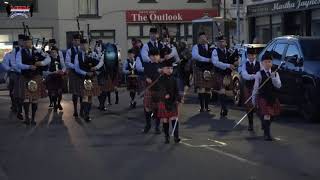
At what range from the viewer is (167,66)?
40.2 feet

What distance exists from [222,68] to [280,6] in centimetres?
1701

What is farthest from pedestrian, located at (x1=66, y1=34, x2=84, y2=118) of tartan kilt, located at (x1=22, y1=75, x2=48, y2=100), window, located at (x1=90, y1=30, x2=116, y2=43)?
window, located at (x1=90, y1=30, x2=116, y2=43)

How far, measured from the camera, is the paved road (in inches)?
361

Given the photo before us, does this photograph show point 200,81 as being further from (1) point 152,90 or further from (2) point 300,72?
(1) point 152,90

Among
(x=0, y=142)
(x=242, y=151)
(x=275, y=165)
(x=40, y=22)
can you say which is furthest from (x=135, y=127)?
(x=40, y=22)

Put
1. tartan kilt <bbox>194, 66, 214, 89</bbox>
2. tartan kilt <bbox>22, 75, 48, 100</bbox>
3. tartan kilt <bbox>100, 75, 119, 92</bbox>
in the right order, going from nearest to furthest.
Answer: tartan kilt <bbox>22, 75, 48, 100</bbox> → tartan kilt <bbox>194, 66, 214, 89</bbox> → tartan kilt <bbox>100, 75, 119, 92</bbox>

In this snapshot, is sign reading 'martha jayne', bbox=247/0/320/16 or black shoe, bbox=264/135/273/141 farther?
sign reading 'martha jayne', bbox=247/0/320/16

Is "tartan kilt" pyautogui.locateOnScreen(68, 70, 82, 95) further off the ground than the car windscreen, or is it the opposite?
the car windscreen

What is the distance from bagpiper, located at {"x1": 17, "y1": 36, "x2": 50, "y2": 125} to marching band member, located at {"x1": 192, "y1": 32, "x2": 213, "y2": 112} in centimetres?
364

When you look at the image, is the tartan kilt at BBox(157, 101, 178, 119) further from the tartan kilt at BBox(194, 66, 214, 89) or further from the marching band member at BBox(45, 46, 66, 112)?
the marching band member at BBox(45, 46, 66, 112)

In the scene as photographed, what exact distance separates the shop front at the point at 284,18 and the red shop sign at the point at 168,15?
7.58 metres

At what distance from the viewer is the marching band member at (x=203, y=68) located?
16812mm

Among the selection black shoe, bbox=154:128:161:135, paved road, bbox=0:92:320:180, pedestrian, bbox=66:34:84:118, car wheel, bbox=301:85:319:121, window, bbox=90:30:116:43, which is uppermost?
window, bbox=90:30:116:43

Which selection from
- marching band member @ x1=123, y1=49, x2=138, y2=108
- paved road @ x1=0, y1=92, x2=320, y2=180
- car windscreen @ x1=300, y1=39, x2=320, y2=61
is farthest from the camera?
marching band member @ x1=123, y1=49, x2=138, y2=108
